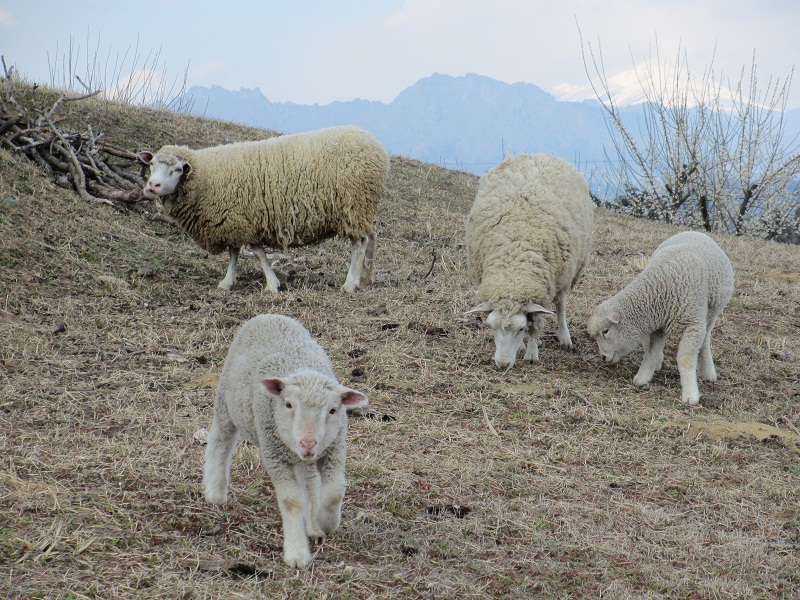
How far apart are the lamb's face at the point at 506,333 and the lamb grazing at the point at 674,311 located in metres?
0.72

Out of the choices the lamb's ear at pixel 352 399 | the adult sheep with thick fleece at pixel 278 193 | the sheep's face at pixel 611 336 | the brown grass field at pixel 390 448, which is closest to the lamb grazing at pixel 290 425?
the lamb's ear at pixel 352 399

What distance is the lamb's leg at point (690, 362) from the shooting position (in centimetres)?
615

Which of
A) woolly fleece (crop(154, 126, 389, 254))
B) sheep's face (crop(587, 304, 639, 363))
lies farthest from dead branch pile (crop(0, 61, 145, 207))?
sheep's face (crop(587, 304, 639, 363))

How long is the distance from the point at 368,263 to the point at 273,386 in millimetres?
6215

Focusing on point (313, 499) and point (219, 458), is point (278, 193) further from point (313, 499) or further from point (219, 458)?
point (313, 499)

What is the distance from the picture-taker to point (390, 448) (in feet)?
15.8

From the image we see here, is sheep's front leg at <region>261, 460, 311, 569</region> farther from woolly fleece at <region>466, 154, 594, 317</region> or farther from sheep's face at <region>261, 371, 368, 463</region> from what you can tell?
woolly fleece at <region>466, 154, 594, 317</region>

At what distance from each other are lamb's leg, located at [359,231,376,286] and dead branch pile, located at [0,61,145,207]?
369cm

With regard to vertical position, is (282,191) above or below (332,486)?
above

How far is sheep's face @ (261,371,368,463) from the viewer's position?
3180mm

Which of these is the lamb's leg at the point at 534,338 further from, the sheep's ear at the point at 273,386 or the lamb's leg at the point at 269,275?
the sheep's ear at the point at 273,386

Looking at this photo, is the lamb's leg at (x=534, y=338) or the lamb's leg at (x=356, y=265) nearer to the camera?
the lamb's leg at (x=534, y=338)

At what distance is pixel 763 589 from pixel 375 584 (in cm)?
170

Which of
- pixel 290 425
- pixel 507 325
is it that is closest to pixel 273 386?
pixel 290 425
